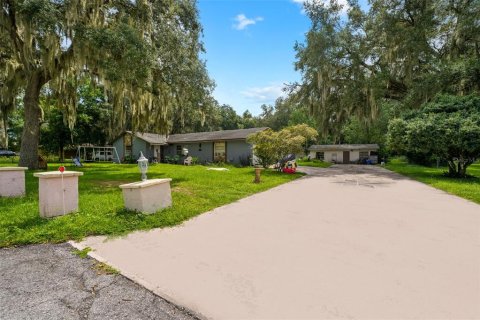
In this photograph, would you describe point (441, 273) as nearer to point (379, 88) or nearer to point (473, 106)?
point (473, 106)

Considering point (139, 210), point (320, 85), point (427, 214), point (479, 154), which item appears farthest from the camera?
point (320, 85)

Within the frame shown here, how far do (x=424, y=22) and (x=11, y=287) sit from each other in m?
20.6

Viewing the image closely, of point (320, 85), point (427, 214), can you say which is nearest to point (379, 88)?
point (320, 85)

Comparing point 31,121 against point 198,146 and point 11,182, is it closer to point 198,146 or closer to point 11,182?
point 11,182

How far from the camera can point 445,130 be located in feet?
38.7

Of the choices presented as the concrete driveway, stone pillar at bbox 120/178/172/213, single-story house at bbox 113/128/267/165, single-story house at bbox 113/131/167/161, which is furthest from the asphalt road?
single-story house at bbox 113/131/167/161

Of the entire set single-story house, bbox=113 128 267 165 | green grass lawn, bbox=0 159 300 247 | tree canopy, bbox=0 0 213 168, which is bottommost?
green grass lawn, bbox=0 159 300 247

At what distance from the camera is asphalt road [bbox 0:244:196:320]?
2.37m

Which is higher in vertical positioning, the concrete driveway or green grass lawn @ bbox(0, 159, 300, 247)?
green grass lawn @ bbox(0, 159, 300, 247)

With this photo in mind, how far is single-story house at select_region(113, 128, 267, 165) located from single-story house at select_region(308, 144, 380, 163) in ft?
59.4

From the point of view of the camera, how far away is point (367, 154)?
1383 inches

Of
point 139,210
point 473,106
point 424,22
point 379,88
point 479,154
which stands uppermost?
point 424,22

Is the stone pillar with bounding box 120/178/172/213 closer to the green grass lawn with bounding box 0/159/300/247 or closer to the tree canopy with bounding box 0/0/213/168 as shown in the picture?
the green grass lawn with bounding box 0/159/300/247

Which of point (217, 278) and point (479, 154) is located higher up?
point (479, 154)
